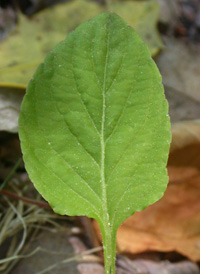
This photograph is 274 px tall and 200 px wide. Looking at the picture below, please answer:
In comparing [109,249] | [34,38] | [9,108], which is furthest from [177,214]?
[34,38]

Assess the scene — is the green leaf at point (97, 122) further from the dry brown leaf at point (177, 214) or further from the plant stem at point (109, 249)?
the dry brown leaf at point (177, 214)

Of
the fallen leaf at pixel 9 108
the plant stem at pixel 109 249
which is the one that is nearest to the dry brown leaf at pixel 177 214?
the plant stem at pixel 109 249

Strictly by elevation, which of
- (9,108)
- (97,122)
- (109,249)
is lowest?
(109,249)

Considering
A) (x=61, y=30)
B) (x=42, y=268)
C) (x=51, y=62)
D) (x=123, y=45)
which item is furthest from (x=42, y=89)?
(x=61, y=30)

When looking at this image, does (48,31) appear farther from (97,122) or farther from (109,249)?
(109,249)

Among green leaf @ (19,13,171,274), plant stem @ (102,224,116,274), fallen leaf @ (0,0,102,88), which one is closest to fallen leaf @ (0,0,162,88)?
fallen leaf @ (0,0,102,88)

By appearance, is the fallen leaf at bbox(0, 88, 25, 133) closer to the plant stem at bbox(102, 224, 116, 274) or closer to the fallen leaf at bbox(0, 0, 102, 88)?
the fallen leaf at bbox(0, 0, 102, 88)
